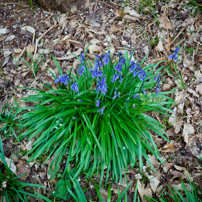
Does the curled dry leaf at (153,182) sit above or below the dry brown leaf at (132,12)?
below

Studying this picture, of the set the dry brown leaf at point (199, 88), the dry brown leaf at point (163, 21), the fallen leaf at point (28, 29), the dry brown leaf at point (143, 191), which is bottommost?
the dry brown leaf at point (143, 191)

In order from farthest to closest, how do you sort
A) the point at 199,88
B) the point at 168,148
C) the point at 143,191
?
1. the point at 199,88
2. the point at 168,148
3. the point at 143,191

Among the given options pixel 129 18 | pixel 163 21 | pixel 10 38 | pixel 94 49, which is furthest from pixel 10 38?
pixel 163 21

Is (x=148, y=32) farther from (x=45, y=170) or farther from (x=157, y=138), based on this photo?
(x=45, y=170)

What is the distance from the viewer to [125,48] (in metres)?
3.74

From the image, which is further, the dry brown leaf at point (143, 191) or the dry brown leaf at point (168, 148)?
the dry brown leaf at point (168, 148)

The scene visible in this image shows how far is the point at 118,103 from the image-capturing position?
106 inches

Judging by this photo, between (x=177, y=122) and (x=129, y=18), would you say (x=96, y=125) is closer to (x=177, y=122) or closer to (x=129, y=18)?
(x=177, y=122)

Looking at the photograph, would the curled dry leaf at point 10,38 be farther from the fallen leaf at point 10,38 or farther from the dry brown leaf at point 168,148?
the dry brown leaf at point 168,148

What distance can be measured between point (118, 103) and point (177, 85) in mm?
1518

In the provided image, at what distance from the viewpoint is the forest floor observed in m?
2.89

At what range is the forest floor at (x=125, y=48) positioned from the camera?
2.89 metres

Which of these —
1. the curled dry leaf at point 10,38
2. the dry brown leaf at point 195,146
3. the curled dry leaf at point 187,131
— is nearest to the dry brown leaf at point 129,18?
the curled dry leaf at point 10,38

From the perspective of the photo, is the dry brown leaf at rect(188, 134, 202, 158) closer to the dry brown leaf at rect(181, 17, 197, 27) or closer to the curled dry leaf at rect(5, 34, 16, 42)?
the dry brown leaf at rect(181, 17, 197, 27)
